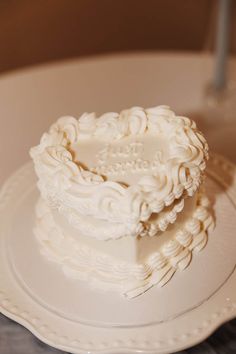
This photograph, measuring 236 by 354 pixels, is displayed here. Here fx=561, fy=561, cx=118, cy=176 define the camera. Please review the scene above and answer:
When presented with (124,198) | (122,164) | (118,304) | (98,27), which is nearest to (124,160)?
(122,164)

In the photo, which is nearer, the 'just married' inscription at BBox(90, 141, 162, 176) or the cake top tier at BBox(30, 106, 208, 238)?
the cake top tier at BBox(30, 106, 208, 238)

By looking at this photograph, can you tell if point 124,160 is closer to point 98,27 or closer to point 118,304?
point 118,304

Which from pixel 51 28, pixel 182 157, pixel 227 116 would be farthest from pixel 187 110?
pixel 51 28

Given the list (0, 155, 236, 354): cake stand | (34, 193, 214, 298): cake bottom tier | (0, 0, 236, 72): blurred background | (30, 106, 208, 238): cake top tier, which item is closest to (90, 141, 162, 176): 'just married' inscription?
A: (30, 106, 208, 238): cake top tier

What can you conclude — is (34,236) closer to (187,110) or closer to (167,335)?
(167,335)

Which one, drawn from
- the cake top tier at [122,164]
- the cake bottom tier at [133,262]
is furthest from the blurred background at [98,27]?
the cake bottom tier at [133,262]

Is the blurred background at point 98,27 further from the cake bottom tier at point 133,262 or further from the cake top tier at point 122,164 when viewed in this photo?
the cake bottom tier at point 133,262

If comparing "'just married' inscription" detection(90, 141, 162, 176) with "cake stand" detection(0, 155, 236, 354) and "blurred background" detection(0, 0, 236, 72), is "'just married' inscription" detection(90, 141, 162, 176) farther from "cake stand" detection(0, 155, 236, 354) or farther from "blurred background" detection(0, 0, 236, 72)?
"blurred background" detection(0, 0, 236, 72)

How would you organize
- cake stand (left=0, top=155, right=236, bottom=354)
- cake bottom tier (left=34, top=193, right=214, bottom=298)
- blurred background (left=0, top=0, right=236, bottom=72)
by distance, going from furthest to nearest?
blurred background (left=0, top=0, right=236, bottom=72), cake bottom tier (left=34, top=193, right=214, bottom=298), cake stand (left=0, top=155, right=236, bottom=354)
